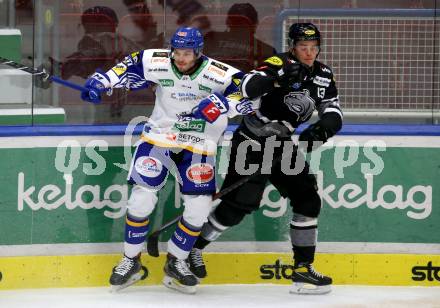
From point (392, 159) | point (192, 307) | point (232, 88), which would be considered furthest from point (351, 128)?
point (192, 307)

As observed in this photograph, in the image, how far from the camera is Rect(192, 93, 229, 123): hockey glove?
691 cm

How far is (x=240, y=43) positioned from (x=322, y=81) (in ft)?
2.09

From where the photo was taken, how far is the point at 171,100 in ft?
23.3

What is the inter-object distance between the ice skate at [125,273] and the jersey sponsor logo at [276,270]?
71 centimetres

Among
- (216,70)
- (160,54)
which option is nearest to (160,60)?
(160,54)

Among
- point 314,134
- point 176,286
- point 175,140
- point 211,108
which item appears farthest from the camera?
point 176,286

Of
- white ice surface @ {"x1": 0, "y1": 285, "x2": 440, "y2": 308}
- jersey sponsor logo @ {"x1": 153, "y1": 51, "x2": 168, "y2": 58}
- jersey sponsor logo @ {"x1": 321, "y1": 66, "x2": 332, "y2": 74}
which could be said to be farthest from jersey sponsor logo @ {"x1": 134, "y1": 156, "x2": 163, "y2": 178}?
jersey sponsor logo @ {"x1": 321, "y1": 66, "x2": 332, "y2": 74}

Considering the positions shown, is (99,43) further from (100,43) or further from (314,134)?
(314,134)

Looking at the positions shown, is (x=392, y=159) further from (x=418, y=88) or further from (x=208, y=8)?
(x=208, y=8)

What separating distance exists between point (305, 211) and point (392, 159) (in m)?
0.62

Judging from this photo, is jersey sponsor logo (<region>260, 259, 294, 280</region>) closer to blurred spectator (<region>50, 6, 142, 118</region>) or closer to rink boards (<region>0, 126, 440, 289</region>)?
rink boards (<region>0, 126, 440, 289</region>)

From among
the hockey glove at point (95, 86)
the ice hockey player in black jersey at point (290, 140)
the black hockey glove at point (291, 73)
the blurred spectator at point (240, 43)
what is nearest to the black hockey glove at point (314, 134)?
the ice hockey player in black jersey at point (290, 140)

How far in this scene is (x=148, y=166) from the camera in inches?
280

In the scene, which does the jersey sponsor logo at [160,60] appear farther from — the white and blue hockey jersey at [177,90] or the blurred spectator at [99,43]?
the blurred spectator at [99,43]
